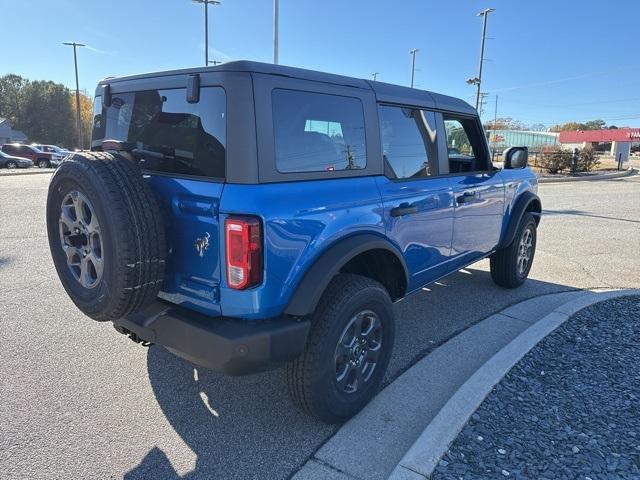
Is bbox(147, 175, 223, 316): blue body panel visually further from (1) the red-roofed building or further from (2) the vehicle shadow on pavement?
(1) the red-roofed building

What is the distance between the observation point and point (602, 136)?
78.4 meters

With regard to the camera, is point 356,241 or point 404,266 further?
point 404,266

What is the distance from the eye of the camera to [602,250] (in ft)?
24.8

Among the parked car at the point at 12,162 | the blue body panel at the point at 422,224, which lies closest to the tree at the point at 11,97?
the parked car at the point at 12,162

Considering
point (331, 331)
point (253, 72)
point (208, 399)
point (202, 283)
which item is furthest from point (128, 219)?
point (208, 399)

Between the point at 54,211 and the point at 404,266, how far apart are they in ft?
7.15

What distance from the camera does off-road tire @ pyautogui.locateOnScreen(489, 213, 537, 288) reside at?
202 inches

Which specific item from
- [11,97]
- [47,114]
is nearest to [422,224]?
[47,114]

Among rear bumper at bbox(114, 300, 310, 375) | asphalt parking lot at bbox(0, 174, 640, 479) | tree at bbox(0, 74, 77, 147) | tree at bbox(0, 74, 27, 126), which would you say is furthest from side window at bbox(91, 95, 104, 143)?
tree at bbox(0, 74, 27, 126)

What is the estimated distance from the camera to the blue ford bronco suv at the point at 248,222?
228 cm

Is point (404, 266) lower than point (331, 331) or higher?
higher

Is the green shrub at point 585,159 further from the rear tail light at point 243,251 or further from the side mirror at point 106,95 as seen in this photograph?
the rear tail light at point 243,251

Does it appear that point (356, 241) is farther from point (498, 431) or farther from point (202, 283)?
point (498, 431)

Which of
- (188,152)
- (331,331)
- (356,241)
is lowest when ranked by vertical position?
(331,331)
